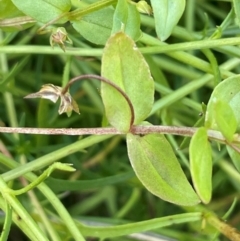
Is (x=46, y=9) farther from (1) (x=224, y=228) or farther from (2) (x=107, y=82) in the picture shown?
(1) (x=224, y=228)

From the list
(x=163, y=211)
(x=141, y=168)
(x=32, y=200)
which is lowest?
(x=163, y=211)

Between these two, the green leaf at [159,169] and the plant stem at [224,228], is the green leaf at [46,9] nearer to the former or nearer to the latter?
the green leaf at [159,169]

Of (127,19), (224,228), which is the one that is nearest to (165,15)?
(127,19)

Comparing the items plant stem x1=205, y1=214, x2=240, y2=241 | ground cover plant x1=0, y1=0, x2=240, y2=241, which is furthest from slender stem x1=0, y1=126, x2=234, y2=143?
plant stem x1=205, y1=214, x2=240, y2=241

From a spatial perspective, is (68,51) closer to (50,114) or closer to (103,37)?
(103,37)

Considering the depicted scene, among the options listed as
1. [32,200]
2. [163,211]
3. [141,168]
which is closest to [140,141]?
[141,168]

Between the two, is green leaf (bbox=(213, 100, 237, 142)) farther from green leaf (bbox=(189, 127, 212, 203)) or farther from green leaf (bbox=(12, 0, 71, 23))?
green leaf (bbox=(12, 0, 71, 23))

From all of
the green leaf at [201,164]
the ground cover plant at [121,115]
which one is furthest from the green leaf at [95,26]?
the green leaf at [201,164]
